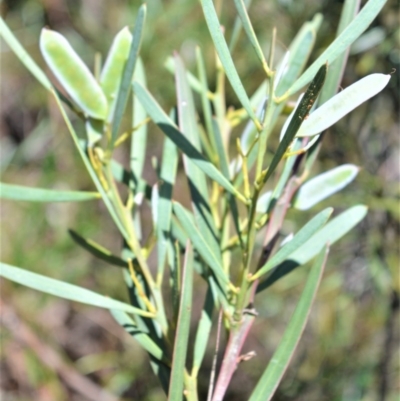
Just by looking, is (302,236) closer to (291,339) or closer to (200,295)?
(291,339)

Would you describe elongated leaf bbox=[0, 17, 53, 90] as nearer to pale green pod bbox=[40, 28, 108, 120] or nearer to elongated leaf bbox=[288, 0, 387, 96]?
pale green pod bbox=[40, 28, 108, 120]

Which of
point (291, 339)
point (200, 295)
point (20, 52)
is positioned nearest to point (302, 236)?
point (291, 339)

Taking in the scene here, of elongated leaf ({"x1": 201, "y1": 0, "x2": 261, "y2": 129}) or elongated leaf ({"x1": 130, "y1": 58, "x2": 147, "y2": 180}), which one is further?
elongated leaf ({"x1": 130, "y1": 58, "x2": 147, "y2": 180})

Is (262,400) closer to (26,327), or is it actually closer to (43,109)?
(26,327)

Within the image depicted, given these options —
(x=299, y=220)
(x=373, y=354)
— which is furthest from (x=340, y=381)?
(x=299, y=220)

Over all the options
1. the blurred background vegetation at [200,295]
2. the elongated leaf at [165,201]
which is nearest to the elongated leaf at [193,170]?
the elongated leaf at [165,201]

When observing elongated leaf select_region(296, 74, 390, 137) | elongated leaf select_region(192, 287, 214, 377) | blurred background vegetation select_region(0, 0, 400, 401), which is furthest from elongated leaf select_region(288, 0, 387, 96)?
blurred background vegetation select_region(0, 0, 400, 401)
